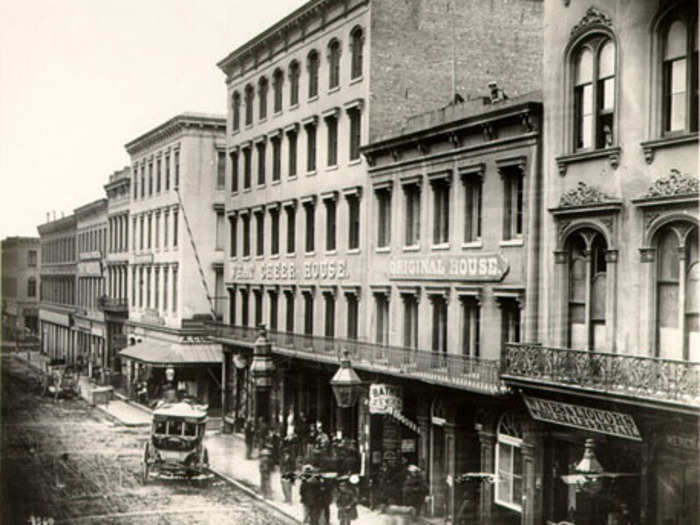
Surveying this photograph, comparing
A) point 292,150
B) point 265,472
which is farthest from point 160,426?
point 292,150

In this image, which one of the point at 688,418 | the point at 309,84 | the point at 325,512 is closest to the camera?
the point at 688,418

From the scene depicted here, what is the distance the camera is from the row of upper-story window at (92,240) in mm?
23397

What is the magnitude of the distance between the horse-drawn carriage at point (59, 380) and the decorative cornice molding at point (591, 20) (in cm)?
1297

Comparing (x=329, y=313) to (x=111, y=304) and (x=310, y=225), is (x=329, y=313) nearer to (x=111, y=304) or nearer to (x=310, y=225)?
(x=310, y=225)

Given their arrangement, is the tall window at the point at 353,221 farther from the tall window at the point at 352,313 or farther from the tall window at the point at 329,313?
the tall window at the point at 329,313

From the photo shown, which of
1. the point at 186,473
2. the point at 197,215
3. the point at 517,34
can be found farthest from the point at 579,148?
the point at 197,215

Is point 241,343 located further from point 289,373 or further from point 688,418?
point 688,418

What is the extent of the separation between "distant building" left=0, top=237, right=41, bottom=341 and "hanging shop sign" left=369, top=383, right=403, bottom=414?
27.2 ft

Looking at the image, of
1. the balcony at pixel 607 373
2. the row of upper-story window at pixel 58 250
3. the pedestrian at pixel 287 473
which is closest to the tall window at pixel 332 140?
the row of upper-story window at pixel 58 250

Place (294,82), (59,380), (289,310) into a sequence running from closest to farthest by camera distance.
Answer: (59,380) → (294,82) → (289,310)

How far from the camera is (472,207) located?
21.1m

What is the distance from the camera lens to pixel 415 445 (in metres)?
22.6

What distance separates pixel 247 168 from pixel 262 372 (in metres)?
11.1

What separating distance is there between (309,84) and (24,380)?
1384 cm
